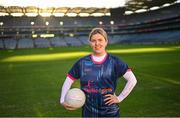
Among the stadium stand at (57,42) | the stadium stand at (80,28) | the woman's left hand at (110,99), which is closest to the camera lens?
the woman's left hand at (110,99)

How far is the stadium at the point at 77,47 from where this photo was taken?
34.8 feet

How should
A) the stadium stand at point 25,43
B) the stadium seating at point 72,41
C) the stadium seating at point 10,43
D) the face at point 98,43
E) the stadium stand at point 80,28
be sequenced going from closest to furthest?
1. the face at point 98,43
2. the stadium seating at point 10,43
3. the stadium stand at point 25,43
4. the stadium stand at point 80,28
5. the stadium seating at point 72,41

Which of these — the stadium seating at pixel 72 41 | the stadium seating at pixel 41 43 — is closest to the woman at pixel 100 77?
the stadium seating at pixel 41 43

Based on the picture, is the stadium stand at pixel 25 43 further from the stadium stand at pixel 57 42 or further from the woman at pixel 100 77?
the woman at pixel 100 77

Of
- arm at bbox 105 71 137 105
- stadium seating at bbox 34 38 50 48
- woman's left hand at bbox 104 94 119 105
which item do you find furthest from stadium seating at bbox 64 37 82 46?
woman's left hand at bbox 104 94 119 105

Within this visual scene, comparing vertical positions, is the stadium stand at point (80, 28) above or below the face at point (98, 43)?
below

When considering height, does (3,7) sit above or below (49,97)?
above

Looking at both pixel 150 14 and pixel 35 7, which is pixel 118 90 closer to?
pixel 35 7

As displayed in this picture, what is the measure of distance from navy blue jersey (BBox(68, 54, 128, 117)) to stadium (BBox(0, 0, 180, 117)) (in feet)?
15.3

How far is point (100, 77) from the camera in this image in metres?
4.51

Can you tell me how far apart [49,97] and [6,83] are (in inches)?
208

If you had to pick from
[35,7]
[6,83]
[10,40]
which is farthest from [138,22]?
[6,83]

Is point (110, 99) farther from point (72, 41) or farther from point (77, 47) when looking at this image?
point (72, 41)

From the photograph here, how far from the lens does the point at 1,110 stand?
1016 centimetres
